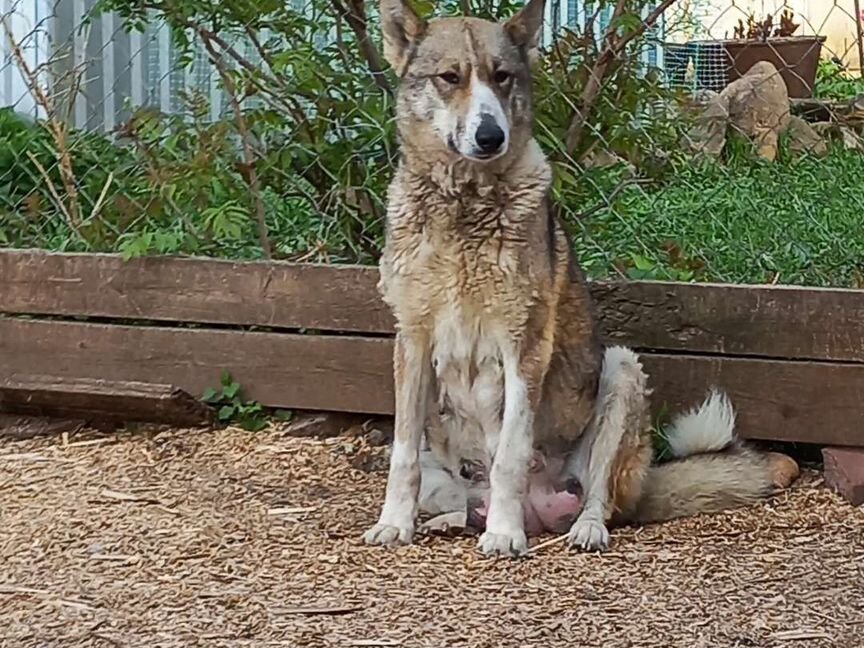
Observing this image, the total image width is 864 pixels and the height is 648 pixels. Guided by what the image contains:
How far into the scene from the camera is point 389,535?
324 cm

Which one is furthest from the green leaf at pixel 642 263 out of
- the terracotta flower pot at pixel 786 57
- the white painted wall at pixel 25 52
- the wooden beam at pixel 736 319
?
the white painted wall at pixel 25 52

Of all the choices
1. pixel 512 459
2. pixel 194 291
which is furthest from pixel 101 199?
pixel 512 459

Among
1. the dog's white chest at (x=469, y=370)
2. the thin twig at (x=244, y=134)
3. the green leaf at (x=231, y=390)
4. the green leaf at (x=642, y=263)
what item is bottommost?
the green leaf at (x=231, y=390)

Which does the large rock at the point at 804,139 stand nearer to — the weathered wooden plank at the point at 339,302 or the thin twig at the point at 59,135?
the weathered wooden plank at the point at 339,302

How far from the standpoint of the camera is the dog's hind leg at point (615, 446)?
3.40 metres

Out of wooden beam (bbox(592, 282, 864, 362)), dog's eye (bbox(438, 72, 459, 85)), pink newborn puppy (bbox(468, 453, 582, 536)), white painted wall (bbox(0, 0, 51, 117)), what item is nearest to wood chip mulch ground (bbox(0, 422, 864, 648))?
pink newborn puppy (bbox(468, 453, 582, 536))

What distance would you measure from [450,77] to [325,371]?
47.5 inches

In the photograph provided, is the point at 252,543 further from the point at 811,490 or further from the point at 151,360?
the point at 811,490

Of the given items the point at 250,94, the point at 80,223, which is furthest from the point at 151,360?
the point at 250,94

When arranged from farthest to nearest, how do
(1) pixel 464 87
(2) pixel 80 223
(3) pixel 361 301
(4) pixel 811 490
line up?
(2) pixel 80 223 < (3) pixel 361 301 < (4) pixel 811 490 < (1) pixel 464 87

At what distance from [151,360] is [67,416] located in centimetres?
31

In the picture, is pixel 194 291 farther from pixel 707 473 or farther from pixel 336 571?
pixel 707 473

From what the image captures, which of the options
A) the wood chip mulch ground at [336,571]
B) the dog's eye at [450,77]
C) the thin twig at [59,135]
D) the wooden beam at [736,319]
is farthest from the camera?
the thin twig at [59,135]

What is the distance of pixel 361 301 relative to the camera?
4.09 metres
